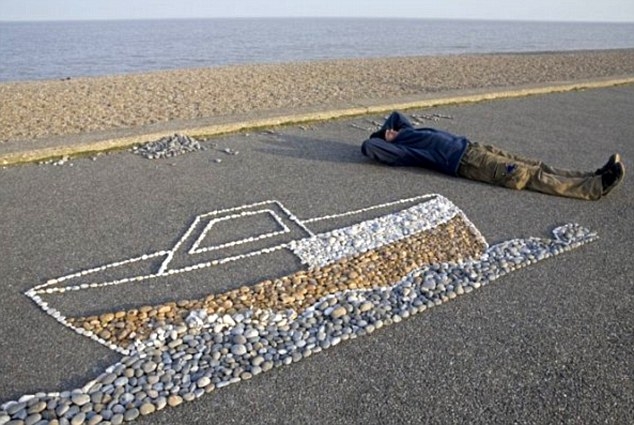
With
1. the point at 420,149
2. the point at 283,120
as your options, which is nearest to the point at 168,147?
the point at 283,120

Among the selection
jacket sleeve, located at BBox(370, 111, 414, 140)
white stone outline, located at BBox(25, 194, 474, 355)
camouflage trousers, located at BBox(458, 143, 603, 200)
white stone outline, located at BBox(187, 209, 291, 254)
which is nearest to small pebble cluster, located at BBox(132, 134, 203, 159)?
white stone outline, located at BBox(25, 194, 474, 355)

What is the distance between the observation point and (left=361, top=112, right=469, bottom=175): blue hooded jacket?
6402 mm

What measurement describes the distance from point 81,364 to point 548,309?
11.4 ft

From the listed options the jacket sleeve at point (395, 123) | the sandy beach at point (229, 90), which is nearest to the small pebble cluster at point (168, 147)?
the sandy beach at point (229, 90)

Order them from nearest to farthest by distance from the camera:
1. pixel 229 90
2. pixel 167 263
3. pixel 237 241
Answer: pixel 167 263 < pixel 237 241 < pixel 229 90

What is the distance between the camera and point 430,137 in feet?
21.5

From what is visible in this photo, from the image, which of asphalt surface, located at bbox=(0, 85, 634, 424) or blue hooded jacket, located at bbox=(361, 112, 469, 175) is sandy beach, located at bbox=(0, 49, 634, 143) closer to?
asphalt surface, located at bbox=(0, 85, 634, 424)

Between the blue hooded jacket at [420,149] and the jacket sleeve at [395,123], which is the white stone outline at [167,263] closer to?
the blue hooded jacket at [420,149]

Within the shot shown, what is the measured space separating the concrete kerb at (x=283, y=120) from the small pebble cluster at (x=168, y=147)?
0.86 ft

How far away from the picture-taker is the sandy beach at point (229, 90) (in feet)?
32.7

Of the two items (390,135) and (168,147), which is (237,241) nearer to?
(390,135)

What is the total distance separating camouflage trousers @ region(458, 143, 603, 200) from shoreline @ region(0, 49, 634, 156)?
4.38 metres

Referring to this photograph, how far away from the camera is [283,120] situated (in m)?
8.98

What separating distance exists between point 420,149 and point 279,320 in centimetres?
397
